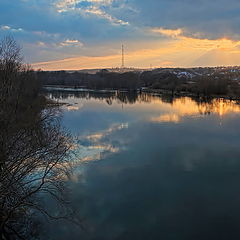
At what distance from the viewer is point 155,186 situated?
5.61 m

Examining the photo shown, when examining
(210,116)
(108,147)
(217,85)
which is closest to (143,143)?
(108,147)

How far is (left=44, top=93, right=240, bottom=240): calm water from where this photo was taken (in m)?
4.21

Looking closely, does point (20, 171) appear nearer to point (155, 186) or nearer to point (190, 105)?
point (155, 186)

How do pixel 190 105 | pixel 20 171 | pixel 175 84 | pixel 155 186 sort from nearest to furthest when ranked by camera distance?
pixel 20 171, pixel 155 186, pixel 190 105, pixel 175 84

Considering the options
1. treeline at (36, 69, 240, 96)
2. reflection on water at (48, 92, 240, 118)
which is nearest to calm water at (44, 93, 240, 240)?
reflection on water at (48, 92, 240, 118)

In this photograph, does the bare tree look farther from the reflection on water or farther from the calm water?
the reflection on water

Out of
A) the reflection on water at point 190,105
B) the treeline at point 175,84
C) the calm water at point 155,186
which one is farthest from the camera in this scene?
the treeline at point 175,84

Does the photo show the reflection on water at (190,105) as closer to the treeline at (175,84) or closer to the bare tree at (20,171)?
the treeline at (175,84)

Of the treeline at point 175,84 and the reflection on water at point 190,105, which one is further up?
the treeline at point 175,84

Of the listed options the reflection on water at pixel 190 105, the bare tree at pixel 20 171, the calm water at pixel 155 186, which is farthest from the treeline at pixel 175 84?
the bare tree at pixel 20 171

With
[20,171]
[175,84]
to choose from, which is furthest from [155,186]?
[175,84]

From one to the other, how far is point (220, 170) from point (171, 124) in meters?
5.62

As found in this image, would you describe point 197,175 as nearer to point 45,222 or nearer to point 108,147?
point 108,147

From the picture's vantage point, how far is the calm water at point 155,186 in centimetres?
421
